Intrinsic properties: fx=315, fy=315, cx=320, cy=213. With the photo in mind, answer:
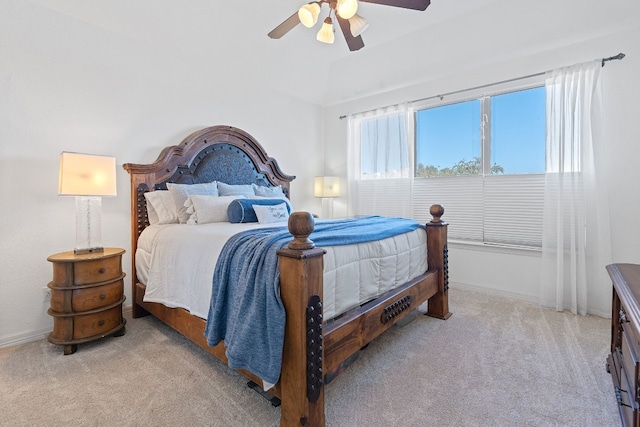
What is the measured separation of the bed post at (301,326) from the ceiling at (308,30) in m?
2.68

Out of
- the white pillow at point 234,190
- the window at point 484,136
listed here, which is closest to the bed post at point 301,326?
the white pillow at point 234,190

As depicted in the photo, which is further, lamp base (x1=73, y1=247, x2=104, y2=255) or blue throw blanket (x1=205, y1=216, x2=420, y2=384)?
lamp base (x1=73, y1=247, x2=104, y2=255)

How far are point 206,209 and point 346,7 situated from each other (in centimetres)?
186

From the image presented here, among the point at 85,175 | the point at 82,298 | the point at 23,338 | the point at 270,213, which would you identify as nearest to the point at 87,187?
the point at 85,175

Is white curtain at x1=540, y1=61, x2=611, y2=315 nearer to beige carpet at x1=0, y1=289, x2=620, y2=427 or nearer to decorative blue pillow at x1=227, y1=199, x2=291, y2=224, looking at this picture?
beige carpet at x1=0, y1=289, x2=620, y2=427

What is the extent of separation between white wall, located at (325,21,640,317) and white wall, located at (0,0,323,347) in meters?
2.29

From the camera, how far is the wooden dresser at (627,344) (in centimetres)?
112

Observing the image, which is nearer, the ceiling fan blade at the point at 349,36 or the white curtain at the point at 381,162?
the ceiling fan blade at the point at 349,36

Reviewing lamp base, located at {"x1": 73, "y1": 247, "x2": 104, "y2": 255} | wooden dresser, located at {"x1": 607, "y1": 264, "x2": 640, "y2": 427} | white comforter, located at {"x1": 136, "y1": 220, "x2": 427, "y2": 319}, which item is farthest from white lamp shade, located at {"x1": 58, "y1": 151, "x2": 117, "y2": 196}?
wooden dresser, located at {"x1": 607, "y1": 264, "x2": 640, "y2": 427}

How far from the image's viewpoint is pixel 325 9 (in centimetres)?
304

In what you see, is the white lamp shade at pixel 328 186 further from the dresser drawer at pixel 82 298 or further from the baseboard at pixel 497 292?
the dresser drawer at pixel 82 298

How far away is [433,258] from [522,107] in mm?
1969

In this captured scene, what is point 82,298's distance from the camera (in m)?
2.11

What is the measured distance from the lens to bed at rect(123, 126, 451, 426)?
4.24 ft
